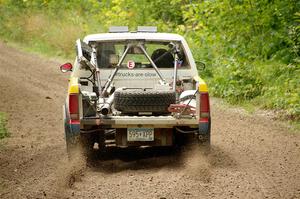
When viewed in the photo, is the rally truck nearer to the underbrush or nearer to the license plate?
the license plate

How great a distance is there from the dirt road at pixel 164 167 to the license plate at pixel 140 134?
378mm

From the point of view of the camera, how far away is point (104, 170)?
8539 mm

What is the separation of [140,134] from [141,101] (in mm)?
388

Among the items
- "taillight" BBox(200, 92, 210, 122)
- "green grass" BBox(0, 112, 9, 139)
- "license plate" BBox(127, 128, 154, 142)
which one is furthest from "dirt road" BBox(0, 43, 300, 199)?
"taillight" BBox(200, 92, 210, 122)

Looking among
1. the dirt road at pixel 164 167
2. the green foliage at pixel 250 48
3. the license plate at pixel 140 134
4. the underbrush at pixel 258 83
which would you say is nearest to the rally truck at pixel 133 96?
the license plate at pixel 140 134

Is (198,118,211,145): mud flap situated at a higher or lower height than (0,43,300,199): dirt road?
higher

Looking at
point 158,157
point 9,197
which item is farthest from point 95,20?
point 9,197

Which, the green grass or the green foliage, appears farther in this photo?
the green foliage

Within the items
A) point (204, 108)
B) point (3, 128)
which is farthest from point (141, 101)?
point (3, 128)

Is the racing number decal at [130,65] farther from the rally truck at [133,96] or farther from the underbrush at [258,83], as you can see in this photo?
the underbrush at [258,83]

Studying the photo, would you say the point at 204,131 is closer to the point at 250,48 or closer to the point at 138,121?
the point at 138,121

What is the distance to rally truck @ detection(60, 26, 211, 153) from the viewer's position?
8305mm

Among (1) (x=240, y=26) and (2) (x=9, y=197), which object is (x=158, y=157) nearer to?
(2) (x=9, y=197)

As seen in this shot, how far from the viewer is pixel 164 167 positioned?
8586 mm
